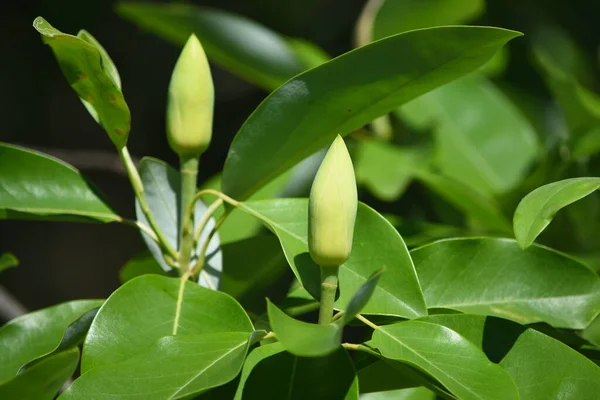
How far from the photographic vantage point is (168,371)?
608mm

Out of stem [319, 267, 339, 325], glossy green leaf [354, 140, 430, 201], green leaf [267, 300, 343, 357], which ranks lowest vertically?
glossy green leaf [354, 140, 430, 201]

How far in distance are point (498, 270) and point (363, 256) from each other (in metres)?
0.16

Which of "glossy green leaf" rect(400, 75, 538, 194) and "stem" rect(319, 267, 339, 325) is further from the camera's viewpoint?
"glossy green leaf" rect(400, 75, 538, 194)

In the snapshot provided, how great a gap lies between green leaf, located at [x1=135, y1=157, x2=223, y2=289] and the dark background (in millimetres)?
1419

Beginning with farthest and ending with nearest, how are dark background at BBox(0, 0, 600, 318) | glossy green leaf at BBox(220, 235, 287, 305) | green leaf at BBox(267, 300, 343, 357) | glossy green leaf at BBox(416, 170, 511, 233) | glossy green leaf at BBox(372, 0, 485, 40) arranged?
dark background at BBox(0, 0, 600, 318)
glossy green leaf at BBox(372, 0, 485, 40)
glossy green leaf at BBox(416, 170, 511, 233)
glossy green leaf at BBox(220, 235, 287, 305)
green leaf at BBox(267, 300, 343, 357)

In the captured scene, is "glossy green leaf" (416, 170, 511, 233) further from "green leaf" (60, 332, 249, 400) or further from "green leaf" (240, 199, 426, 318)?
"green leaf" (60, 332, 249, 400)

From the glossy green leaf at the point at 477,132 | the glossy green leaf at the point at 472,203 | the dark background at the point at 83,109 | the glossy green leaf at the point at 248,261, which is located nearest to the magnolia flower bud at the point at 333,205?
the glossy green leaf at the point at 248,261

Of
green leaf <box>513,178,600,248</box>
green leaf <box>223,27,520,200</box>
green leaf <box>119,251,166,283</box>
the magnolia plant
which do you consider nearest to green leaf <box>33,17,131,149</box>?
the magnolia plant

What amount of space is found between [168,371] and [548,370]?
1.02 feet

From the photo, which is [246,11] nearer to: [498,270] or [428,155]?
[428,155]

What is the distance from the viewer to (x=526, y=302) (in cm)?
77

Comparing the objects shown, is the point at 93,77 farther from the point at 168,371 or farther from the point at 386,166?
the point at 386,166

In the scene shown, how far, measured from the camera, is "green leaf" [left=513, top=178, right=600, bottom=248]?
599mm

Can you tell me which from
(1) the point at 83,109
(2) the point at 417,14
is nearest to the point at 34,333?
(2) the point at 417,14
